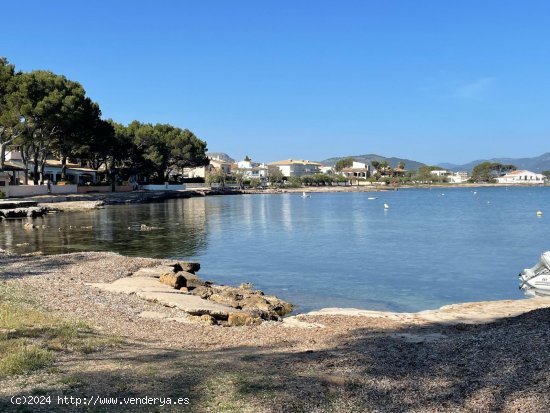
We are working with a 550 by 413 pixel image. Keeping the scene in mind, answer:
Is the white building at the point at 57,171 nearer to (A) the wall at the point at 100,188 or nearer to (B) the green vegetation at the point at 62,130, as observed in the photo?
(B) the green vegetation at the point at 62,130

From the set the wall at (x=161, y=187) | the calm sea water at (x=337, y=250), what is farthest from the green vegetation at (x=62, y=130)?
the calm sea water at (x=337, y=250)

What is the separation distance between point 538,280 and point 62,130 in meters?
63.1

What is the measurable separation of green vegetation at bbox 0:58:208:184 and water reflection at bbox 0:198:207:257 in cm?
1524

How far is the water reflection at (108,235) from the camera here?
105 feet

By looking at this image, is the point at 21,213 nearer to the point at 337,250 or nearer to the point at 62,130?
the point at 62,130

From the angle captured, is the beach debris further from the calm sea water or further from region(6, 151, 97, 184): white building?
region(6, 151, 97, 184): white building

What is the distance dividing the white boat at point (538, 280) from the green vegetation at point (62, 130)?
5655 cm

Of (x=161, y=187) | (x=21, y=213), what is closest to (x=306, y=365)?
(x=21, y=213)

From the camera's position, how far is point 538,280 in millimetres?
20469

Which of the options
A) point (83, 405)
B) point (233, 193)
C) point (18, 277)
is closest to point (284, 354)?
point (83, 405)

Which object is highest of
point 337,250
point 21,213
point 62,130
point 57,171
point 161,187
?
point 62,130

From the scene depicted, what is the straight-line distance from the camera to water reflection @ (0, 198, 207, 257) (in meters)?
32.2

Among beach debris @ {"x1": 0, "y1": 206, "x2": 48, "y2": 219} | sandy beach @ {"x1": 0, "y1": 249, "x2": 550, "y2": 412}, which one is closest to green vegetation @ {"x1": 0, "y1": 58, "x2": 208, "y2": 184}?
beach debris @ {"x1": 0, "y1": 206, "x2": 48, "y2": 219}

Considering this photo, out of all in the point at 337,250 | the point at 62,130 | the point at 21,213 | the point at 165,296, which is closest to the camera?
the point at 165,296
